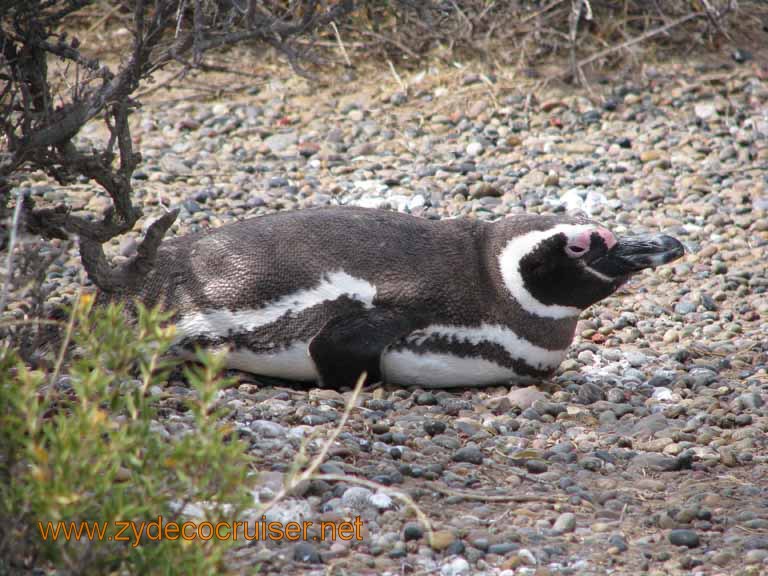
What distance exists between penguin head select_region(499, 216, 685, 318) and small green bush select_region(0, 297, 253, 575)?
7.74 feet

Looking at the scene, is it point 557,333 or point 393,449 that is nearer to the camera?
point 393,449

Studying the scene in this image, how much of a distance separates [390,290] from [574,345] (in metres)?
1.28

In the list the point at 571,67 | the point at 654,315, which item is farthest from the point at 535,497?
the point at 571,67

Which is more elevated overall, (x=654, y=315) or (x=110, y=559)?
(x=110, y=559)

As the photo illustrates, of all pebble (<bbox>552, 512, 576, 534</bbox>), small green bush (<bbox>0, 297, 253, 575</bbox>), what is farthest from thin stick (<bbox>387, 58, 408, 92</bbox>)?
small green bush (<bbox>0, 297, 253, 575</bbox>)

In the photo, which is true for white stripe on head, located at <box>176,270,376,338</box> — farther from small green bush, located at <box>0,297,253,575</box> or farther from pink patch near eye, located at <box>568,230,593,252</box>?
small green bush, located at <box>0,297,253,575</box>

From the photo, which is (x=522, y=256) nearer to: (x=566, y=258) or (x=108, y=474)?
(x=566, y=258)

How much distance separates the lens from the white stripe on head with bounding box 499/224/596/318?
473 cm

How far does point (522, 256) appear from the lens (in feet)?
15.6

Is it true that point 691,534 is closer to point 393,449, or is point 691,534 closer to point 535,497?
point 535,497

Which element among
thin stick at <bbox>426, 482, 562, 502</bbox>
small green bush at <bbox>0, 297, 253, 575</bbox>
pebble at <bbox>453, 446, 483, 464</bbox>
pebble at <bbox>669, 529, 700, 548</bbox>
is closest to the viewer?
small green bush at <bbox>0, 297, 253, 575</bbox>

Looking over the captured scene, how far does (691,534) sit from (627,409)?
134cm

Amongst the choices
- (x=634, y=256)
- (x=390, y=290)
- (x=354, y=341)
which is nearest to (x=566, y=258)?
(x=634, y=256)

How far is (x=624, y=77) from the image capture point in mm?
8414
